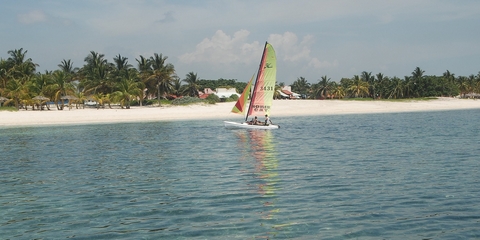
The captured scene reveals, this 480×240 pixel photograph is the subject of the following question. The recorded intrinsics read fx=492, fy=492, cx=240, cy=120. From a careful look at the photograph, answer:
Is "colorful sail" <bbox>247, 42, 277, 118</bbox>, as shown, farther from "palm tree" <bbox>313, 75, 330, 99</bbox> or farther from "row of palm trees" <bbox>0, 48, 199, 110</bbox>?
"palm tree" <bbox>313, 75, 330, 99</bbox>

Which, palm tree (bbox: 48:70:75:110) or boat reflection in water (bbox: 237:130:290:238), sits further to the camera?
palm tree (bbox: 48:70:75:110)

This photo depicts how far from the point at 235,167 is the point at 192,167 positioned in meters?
1.99

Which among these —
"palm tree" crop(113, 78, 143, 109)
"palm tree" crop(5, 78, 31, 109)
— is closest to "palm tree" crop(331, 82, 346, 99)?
"palm tree" crop(113, 78, 143, 109)

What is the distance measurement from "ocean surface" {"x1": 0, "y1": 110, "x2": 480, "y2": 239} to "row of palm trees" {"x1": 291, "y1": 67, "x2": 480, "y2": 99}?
10432 centimetres

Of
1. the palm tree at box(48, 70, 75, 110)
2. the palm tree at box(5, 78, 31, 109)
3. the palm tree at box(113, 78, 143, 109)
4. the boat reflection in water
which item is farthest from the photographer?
the palm tree at box(113, 78, 143, 109)

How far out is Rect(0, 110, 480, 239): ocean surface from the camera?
466 inches

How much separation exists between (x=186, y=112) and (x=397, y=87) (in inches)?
2729

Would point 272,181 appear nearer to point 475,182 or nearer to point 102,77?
point 475,182

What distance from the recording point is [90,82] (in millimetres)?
94250

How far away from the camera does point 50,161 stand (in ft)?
86.0

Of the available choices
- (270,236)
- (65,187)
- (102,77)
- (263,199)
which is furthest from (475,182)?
(102,77)

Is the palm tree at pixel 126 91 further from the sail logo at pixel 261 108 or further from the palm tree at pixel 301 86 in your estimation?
the palm tree at pixel 301 86

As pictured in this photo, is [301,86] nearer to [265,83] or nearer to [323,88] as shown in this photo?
[323,88]

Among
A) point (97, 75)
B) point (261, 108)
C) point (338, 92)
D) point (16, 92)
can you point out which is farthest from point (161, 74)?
point (338, 92)
